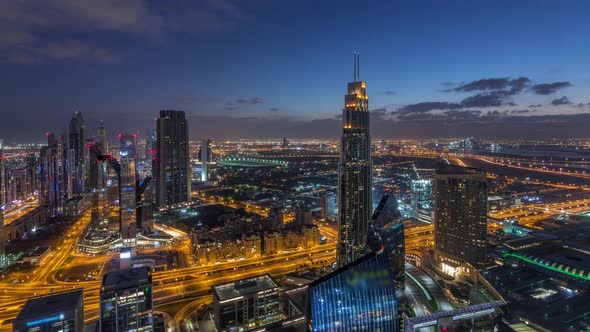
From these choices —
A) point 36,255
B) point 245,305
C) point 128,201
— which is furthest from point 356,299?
point 128,201

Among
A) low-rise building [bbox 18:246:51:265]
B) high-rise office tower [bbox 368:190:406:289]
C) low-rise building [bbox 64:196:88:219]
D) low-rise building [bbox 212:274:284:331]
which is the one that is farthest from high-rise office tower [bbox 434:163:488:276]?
low-rise building [bbox 64:196:88:219]

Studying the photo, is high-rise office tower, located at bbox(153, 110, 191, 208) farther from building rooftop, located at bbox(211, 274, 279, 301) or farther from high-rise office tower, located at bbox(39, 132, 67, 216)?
building rooftop, located at bbox(211, 274, 279, 301)

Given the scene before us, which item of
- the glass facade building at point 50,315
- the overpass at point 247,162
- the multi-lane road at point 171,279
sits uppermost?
the overpass at point 247,162

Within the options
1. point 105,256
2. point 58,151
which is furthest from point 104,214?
point 58,151

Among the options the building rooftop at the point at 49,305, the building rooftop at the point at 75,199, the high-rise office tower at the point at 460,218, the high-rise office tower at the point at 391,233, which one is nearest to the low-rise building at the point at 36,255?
the building rooftop at the point at 75,199

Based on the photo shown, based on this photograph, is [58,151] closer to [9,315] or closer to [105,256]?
[105,256]

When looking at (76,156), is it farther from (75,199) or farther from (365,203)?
(365,203)

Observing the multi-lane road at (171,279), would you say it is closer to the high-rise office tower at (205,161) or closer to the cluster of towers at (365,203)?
the cluster of towers at (365,203)
